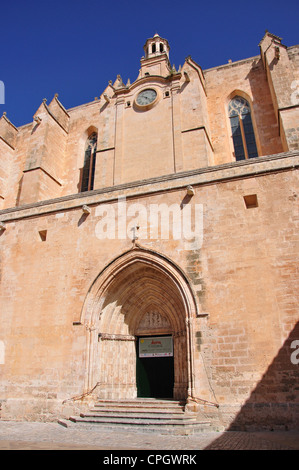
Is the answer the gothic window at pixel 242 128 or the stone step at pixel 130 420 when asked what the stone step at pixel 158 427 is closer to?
the stone step at pixel 130 420

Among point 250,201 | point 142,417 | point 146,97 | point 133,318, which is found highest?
point 146,97

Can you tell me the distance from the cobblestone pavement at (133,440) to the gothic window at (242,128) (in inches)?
417

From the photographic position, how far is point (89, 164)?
1675 centimetres

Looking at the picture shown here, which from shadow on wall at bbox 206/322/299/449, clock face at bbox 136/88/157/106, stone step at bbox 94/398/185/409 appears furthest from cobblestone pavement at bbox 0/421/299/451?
clock face at bbox 136/88/157/106

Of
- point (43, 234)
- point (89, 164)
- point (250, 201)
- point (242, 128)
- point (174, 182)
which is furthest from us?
point (89, 164)

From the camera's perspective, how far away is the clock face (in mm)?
14510

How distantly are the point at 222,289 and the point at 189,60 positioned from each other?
1108cm

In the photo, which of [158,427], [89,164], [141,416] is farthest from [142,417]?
[89,164]

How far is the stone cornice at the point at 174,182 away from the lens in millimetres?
8180

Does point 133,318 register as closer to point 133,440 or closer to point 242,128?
point 133,440

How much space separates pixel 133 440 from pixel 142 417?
128 cm

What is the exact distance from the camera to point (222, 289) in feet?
24.8
